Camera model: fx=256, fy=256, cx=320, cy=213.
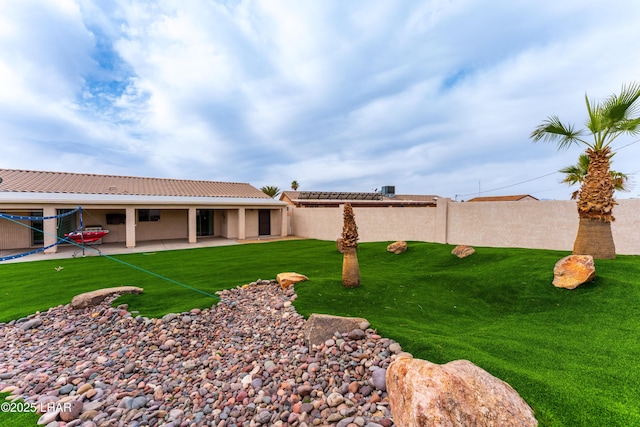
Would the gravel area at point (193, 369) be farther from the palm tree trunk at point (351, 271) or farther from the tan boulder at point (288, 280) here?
the palm tree trunk at point (351, 271)

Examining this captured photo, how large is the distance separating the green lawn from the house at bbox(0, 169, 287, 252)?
4.42m

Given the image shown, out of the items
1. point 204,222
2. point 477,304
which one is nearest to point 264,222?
point 204,222

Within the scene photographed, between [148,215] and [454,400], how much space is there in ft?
67.5

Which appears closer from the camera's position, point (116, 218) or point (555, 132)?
point (555, 132)

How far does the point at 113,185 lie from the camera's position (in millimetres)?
18438

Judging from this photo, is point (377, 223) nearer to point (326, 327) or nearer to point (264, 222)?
point (264, 222)

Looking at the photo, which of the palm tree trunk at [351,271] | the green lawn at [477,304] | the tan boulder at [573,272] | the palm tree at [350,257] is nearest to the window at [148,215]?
the green lawn at [477,304]

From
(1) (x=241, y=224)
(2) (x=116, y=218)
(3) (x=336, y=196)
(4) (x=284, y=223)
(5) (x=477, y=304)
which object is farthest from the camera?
(3) (x=336, y=196)

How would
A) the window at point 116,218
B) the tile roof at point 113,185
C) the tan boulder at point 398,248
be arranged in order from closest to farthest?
the tan boulder at point 398,248
the tile roof at point 113,185
the window at point 116,218

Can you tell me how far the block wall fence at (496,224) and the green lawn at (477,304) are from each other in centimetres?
262

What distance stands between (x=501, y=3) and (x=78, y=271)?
1643cm

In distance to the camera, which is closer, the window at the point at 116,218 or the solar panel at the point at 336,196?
the window at the point at 116,218

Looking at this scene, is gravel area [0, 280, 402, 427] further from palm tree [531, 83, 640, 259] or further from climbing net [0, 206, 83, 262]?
climbing net [0, 206, 83, 262]

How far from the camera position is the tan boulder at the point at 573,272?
5.38 m
